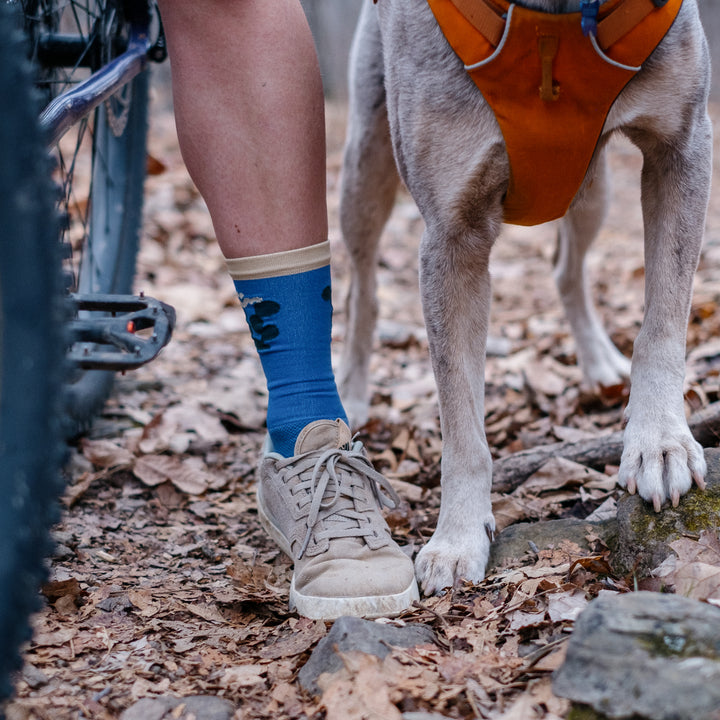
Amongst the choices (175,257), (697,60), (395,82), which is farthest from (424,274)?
(175,257)

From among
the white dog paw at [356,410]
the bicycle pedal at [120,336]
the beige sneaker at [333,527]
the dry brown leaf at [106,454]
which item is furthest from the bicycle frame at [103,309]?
the white dog paw at [356,410]

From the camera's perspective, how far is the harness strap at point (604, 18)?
1.42m

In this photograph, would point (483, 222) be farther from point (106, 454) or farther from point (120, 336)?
point (106, 454)

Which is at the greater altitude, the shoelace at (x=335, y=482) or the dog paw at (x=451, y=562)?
the shoelace at (x=335, y=482)

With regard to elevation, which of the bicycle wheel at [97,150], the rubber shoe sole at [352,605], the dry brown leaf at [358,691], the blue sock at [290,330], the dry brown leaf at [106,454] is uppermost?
the bicycle wheel at [97,150]

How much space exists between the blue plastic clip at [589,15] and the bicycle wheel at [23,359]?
0.91 meters

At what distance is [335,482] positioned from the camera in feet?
5.45

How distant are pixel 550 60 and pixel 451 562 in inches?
38.3

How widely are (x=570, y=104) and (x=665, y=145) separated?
27 centimetres

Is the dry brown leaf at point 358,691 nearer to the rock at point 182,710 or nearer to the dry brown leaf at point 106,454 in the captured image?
the rock at point 182,710

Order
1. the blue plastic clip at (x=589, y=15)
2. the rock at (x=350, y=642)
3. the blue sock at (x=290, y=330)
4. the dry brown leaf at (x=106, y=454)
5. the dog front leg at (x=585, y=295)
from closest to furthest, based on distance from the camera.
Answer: the rock at (x=350, y=642) → the blue plastic clip at (x=589, y=15) → the blue sock at (x=290, y=330) → the dry brown leaf at (x=106, y=454) → the dog front leg at (x=585, y=295)

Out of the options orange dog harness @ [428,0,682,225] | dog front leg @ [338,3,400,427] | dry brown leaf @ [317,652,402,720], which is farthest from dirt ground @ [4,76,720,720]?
orange dog harness @ [428,0,682,225]

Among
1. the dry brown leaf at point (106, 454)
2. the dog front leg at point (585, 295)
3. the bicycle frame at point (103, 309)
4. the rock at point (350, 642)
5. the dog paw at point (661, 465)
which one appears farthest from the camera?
the dog front leg at point (585, 295)

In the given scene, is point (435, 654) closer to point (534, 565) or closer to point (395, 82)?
point (534, 565)
